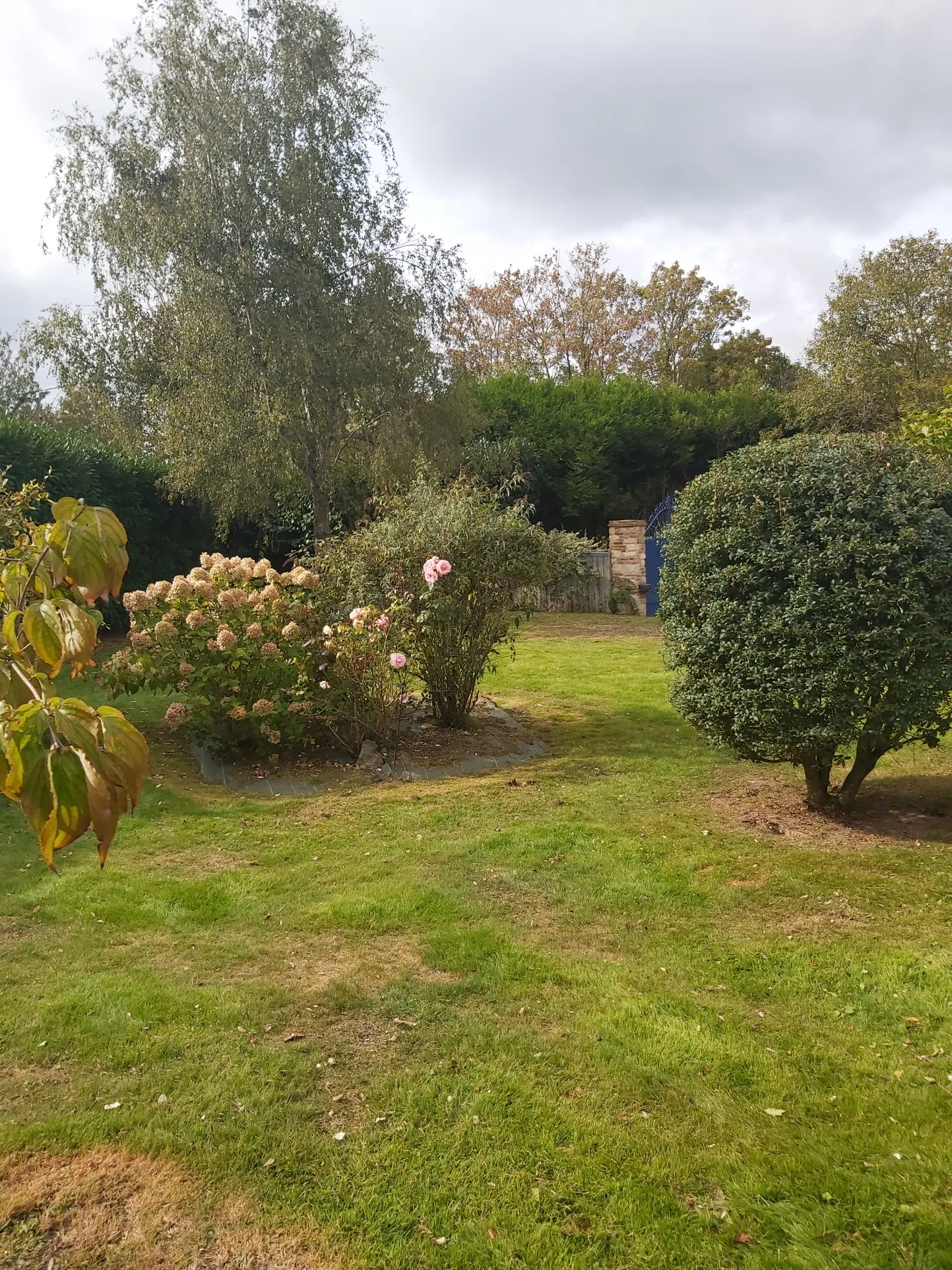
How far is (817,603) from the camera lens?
4.58 meters

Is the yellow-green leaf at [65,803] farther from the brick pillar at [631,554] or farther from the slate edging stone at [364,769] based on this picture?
the brick pillar at [631,554]

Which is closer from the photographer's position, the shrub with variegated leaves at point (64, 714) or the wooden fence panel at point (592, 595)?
the shrub with variegated leaves at point (64, 714)

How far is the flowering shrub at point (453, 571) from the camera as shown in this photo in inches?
275

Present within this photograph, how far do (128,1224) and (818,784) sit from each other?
173 inches

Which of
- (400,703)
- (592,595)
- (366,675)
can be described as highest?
(592,595)

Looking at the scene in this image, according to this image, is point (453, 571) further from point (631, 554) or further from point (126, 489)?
point (631, 554)

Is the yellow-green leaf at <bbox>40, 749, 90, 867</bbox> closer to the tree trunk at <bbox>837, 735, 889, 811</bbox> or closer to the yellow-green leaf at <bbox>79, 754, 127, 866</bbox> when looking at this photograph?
the yellow-green leaf at <bbox>79, 754, 127, 866</bbox>

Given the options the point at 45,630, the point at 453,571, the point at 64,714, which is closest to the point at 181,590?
the point at 453,571

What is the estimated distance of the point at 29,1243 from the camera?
81.0 inches

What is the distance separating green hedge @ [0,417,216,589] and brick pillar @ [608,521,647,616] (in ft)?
26.6

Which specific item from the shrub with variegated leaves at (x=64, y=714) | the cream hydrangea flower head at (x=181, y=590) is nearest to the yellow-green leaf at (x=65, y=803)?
the shrub with variegated leaves at (x=64, y=714)

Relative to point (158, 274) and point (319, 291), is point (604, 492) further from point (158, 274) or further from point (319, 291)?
point (158, 274)

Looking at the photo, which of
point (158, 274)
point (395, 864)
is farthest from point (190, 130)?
point (395, 864)

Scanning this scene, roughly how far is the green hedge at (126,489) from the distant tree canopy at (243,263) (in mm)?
797
